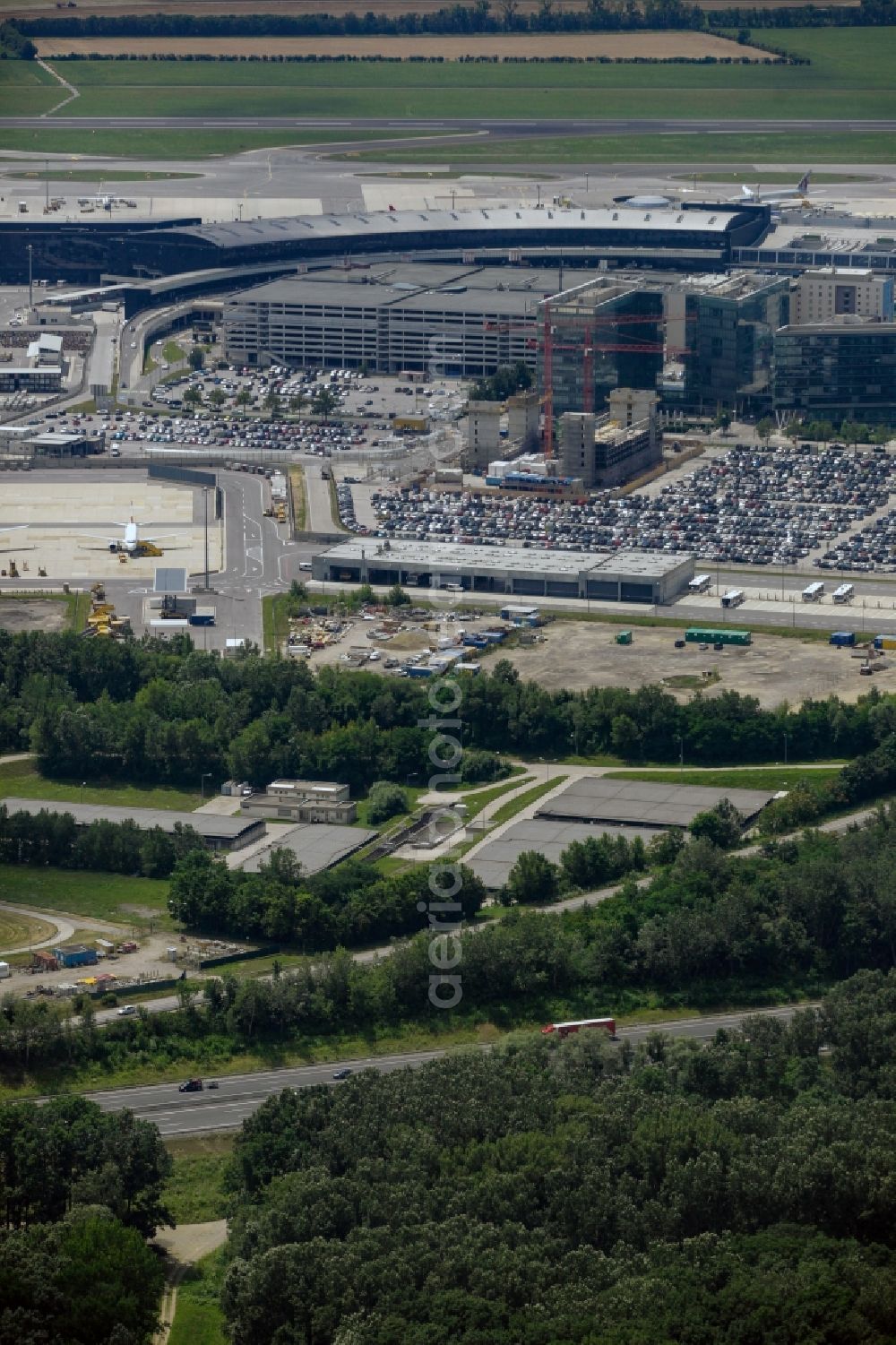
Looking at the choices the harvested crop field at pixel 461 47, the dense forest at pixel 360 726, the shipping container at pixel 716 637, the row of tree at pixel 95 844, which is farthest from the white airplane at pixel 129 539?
the harvested crop field at pixel 461 47

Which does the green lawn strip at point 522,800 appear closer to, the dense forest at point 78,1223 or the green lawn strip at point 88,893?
the green lawn strip at point 88,893

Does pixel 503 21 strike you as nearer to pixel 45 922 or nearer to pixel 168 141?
pixel 168 141

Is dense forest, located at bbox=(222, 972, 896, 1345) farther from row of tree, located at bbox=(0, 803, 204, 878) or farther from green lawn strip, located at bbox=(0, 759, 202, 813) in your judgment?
green lawn strip, located at bbox=(0, 759, 202, 813)

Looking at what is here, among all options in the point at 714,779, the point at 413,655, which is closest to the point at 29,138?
the point at 413,655

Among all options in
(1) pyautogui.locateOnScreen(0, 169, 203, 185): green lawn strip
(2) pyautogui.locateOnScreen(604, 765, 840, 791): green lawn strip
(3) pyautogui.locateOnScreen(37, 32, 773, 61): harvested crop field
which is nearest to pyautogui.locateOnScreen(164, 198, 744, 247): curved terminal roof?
(1) pyautogui.locateOnScreen(0, 169, 203, 185): green lawn strip

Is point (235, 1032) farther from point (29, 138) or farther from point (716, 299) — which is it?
point (29, 138)

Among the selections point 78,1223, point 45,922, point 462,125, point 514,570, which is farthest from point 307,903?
point 462,125
